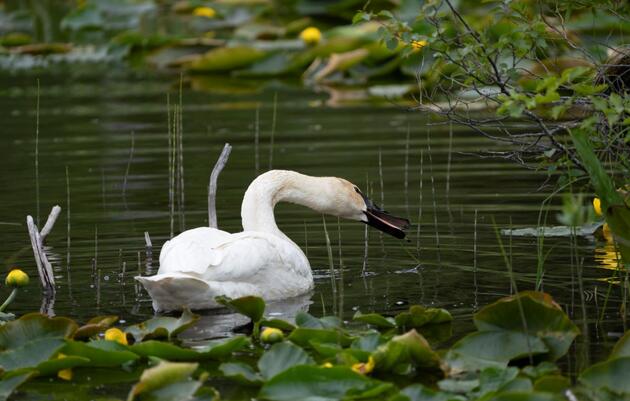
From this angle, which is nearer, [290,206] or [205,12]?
[290,206]

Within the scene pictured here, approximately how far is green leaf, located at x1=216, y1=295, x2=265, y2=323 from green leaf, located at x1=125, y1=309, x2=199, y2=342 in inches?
7.3

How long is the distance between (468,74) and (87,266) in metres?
2.80

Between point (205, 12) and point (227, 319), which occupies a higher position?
point (205, 12)

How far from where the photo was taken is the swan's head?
775 cm

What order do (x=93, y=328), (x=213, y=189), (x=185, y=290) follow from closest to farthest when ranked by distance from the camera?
1. (x=93, y=328)
2. (x=185, y=290)
3. (x=213, y=189)

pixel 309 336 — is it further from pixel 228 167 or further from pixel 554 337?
pixel 228 167

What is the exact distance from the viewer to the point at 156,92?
1747 cm

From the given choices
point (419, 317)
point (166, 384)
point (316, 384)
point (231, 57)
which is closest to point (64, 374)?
point (166, 384)

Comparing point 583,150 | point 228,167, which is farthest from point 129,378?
point 228,167

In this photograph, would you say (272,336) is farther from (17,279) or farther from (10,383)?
(17,279)

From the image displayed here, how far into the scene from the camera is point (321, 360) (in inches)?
216

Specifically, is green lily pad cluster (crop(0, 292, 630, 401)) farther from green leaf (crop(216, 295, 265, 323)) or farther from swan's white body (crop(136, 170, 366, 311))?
swan's white body (crop(136, 170, 366, 311))

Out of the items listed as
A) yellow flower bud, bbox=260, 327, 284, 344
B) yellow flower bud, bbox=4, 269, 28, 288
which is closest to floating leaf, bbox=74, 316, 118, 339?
yellow flower bud, bbox=260, 327, 284, 344

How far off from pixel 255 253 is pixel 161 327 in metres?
1.12
